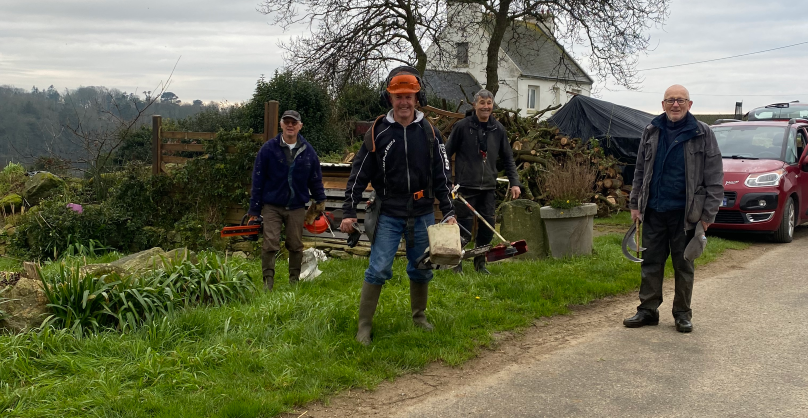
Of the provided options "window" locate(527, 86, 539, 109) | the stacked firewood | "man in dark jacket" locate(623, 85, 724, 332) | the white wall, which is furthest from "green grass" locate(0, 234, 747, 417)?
"window" locate(527, 86, 539, 109)

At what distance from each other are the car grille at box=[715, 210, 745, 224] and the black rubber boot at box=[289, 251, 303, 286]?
24.6 feet

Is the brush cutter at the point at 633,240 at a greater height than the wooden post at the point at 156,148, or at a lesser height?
lesser

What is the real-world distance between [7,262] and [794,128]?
13.5 metres

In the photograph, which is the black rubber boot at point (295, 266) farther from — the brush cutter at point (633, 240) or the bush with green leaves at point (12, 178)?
the bush with green leaves at point (12, 178)

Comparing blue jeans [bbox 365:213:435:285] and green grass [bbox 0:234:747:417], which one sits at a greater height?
blue jeans [bbox 365:213:435:285]

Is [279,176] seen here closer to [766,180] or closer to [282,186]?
[282,186]

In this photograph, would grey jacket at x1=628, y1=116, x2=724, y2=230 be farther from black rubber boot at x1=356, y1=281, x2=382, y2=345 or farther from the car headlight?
the car headlight

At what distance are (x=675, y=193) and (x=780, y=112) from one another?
654 inches

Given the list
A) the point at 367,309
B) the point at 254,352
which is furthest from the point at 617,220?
the point at 254,352

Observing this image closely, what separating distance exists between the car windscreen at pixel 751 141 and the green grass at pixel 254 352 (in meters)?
6.74

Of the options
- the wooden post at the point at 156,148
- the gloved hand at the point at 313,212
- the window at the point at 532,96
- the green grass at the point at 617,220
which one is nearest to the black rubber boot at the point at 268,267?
the gloved hand at the point at 313,212

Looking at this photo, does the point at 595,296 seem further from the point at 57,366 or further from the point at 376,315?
the point at 57,366

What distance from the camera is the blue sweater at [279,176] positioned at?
721 cm

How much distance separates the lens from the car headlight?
11.0m
